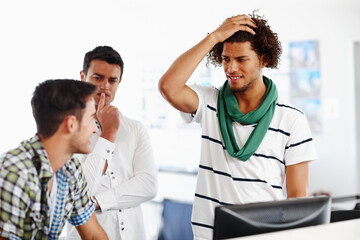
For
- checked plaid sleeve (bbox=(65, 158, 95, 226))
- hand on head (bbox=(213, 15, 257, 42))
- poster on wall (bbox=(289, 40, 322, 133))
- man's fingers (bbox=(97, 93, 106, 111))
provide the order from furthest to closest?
poster on wall (bbox=(289, 40, 322, 133)), man's fingers (bbox=(97, 93, 106, 111)), hand on head (bbox=(213, 15, 257, 42)), checked plaid sleeve (bbox=(65, 158, 95, 226))

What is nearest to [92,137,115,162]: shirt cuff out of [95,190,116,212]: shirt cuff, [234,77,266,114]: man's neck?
[95,190,116,212]: shirt cuff

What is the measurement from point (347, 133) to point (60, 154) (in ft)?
16.2

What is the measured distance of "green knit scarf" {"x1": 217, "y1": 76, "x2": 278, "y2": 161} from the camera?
1.76 meters

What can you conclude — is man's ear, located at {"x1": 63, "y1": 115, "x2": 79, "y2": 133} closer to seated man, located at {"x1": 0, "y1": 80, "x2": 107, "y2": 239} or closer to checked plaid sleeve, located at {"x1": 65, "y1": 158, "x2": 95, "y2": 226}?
seated man, located at {"x1": 0, "y1": 80, "x2": 107, "y2": 239}

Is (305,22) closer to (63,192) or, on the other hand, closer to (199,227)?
(199,227)

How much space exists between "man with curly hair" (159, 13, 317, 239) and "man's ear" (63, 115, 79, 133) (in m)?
0.45

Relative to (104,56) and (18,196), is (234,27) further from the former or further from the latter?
(18,196)

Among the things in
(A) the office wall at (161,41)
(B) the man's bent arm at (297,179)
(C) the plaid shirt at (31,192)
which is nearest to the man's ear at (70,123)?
(C) the plaid shirt at (31,192)

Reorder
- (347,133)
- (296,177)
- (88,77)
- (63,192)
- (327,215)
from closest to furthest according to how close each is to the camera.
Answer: (327,215)
(63,192)
(296,177)
(88,77)
(347,133)

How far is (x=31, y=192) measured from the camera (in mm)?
1369

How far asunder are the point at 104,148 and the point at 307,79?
175 inches

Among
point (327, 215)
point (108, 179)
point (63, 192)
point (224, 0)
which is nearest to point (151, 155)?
point (108, 179)

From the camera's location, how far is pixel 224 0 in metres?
5.76

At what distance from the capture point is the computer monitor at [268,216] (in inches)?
48.3
